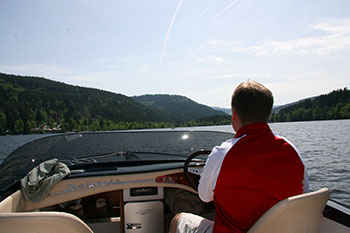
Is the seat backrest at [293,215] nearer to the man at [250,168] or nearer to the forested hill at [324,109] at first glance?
the man at [250,168]

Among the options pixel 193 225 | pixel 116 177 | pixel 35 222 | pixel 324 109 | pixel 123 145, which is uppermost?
pixel 324 109

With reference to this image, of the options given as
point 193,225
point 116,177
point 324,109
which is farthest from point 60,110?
point 193,225

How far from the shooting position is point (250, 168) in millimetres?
1383

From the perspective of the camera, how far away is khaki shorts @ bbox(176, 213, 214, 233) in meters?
1.81

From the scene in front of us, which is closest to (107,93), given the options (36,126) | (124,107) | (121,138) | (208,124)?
(124,107)

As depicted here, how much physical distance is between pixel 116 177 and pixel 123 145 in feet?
2.17

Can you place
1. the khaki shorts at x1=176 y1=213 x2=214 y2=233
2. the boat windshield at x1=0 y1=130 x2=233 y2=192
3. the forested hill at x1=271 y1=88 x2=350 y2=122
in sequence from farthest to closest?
the forested hill at x1=271 y1=88 x2=350 y2=122, the boat windshield at x1=0 y1=130 x2=233 y2=192, the khaki shorts at x1=176 y1=213 x2=214 y2=233

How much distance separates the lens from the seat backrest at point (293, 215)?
133 cm

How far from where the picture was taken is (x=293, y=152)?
1.47 m

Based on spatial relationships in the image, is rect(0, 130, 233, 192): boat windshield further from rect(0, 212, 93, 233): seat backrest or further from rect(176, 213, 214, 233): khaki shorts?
rect(0, 212, 93, 233): seat backrest

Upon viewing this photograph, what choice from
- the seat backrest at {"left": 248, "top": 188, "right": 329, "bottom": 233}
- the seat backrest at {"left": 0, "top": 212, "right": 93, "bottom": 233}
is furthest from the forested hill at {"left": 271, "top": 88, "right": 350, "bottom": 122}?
the seat backrest at {"left": 0, "top": 212, "right": 93, "bottom": 233}

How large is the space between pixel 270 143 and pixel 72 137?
2.67 metres

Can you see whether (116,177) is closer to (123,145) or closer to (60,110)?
(123,145)

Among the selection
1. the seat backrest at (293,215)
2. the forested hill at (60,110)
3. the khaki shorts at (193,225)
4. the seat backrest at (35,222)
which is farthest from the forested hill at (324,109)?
the seat backrest at (35,222)
